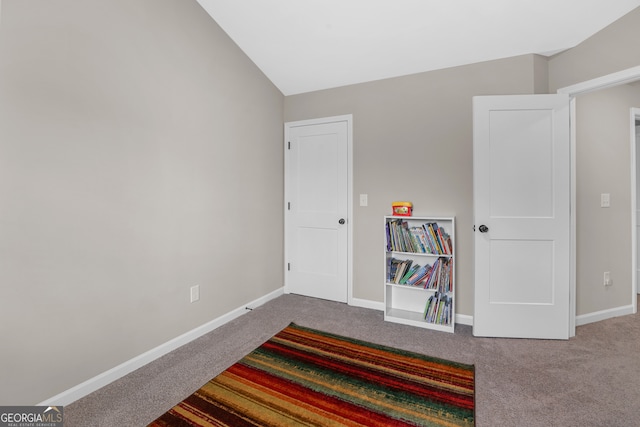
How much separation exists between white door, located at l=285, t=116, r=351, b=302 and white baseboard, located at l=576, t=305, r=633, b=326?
2.16 meters

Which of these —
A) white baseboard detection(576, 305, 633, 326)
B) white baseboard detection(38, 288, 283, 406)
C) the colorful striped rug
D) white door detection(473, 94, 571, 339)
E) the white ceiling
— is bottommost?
the colorful striped rug

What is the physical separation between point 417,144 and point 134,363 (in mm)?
2919

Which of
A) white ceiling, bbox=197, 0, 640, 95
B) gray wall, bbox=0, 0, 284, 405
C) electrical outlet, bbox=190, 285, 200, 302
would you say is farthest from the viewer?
electrical outlet, bbox=190, 285, 200, 302

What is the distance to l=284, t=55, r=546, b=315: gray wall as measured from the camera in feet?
8.43

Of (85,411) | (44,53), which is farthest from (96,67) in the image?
(85,411)

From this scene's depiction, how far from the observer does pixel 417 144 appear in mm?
2787

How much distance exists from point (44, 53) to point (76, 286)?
1260mm

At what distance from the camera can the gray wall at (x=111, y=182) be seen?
1.40 metres

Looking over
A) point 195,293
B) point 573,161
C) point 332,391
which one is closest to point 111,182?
point 195,293

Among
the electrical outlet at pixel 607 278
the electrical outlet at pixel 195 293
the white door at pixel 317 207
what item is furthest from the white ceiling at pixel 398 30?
the electrical outlet at pixel 195 293

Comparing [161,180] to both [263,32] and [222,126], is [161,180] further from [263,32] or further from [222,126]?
[263,32]

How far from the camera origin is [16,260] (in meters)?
1.39

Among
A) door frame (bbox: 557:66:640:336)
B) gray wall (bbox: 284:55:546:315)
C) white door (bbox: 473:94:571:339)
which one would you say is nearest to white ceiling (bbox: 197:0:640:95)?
gray wall (bbox: 284:55:546:315)

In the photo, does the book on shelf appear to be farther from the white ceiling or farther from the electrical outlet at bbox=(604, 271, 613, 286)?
the white ceiling
